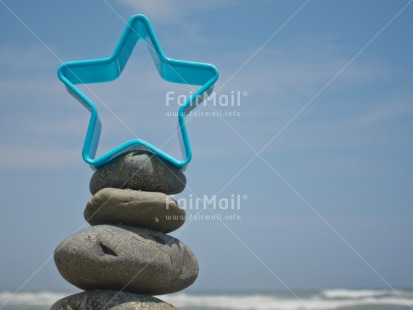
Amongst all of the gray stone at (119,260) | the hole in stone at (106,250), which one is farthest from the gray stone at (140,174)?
the hole in stone at (106,250)

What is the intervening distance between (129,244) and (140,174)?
1.24 meters

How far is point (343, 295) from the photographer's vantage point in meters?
32.7

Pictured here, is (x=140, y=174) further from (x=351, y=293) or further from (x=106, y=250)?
(x=351, y=293)

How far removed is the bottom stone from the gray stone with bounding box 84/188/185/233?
1.21m

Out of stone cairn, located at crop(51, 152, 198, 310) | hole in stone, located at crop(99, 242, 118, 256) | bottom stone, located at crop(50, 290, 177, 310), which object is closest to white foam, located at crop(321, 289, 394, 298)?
stone cairn, located at crop(51, 152, 198, 310)

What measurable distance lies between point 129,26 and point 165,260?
4.03 meters

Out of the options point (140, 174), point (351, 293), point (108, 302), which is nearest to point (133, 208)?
point (140, 174)

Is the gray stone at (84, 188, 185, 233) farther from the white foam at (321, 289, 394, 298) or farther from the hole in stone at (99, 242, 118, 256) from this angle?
the white foam at (321, 289, 394, 298)

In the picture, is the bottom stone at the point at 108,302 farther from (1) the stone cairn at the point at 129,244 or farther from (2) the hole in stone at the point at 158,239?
(2) the hole in stone at the point at 158,239

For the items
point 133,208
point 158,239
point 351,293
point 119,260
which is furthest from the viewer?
point 351,293

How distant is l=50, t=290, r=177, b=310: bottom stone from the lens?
1054 centimetres

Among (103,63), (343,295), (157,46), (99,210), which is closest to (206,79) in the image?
(157,46)

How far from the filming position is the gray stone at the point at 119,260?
1044 centimetres

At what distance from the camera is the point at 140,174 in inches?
441
